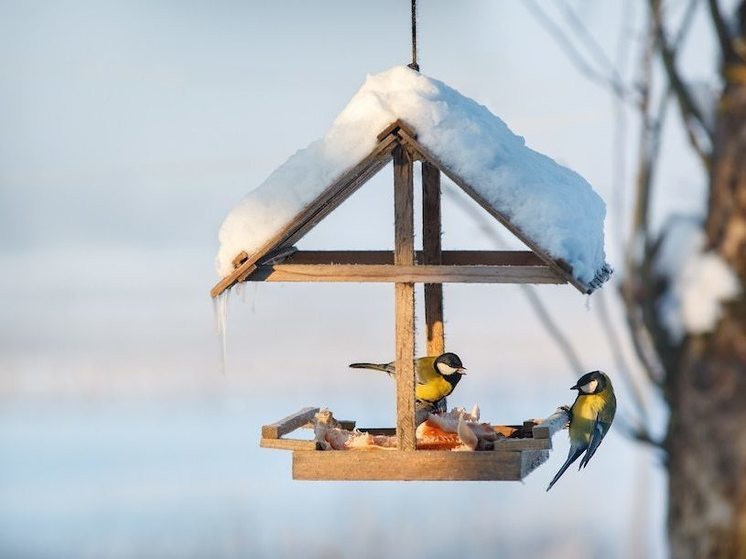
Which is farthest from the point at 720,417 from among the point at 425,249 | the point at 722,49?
the point at 425,249

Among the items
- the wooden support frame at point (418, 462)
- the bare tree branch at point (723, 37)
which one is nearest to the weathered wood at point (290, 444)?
the wooden support frame at point (418, 462)

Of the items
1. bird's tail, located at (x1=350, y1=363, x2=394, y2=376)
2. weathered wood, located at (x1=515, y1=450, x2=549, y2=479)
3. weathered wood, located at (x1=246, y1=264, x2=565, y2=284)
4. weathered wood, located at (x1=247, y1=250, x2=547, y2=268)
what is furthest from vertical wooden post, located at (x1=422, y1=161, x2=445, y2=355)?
weathered wood, located at (x1=246, y1=264, x2=565, y2=284)

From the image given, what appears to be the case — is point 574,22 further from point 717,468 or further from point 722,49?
point 717,468

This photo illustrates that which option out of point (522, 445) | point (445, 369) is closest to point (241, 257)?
point (445, 369)

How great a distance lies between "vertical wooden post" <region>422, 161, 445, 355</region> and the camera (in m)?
5.22

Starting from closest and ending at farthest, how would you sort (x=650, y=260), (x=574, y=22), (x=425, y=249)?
(x=574, y=22), (x=650, y=260), (x=425, y=249)

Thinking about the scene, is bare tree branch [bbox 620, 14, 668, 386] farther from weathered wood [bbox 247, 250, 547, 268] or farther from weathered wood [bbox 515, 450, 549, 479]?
weathered wood [bbox 247, 250, 547, 268]

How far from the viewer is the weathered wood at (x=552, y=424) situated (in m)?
4.30

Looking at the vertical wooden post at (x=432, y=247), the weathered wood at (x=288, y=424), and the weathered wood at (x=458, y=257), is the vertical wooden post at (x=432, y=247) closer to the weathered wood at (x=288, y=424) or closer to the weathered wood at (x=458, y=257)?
the weathered wood at (x=458, y=257)

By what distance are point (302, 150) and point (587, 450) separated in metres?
1.78

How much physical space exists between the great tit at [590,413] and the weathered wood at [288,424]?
3.68 feet

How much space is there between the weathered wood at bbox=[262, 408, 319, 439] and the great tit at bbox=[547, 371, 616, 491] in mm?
1122

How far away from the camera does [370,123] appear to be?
433 cm

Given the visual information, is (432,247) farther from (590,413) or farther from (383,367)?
(590,413)
